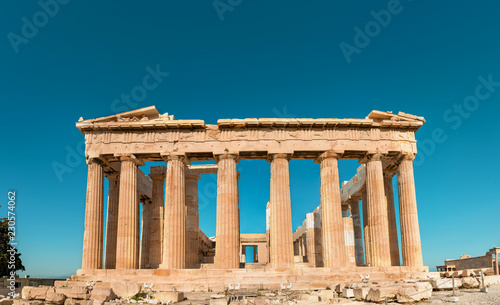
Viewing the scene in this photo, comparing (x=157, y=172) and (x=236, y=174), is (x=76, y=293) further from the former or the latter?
(x=157, y=172)

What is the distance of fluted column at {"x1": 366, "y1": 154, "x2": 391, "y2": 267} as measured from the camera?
2744 centimetres

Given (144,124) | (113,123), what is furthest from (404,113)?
(113,123)

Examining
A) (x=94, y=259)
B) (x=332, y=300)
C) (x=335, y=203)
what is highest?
(x=335, y=203)

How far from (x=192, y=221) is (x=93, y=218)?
26.5 ft

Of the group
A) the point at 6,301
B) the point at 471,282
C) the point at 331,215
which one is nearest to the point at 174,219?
the point at 331,215

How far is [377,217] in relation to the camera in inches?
1104

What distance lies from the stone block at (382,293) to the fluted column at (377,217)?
9095 mm

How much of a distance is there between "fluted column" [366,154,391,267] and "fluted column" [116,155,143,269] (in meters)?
14.3

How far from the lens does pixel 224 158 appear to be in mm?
28438

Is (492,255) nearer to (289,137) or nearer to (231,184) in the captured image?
(289,137)

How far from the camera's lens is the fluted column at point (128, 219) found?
2727cm

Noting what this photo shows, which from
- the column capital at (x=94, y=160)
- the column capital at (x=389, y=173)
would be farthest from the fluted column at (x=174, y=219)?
the column capital at (x=389, y=173)

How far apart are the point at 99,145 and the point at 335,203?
15.0 m

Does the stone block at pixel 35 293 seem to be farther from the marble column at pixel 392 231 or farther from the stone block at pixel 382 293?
the marble column at pixel 392 231
